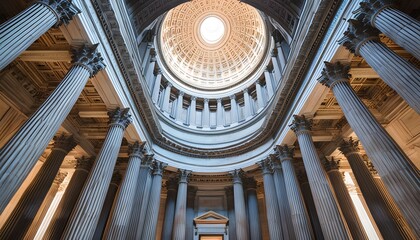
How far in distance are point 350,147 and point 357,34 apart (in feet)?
24.4

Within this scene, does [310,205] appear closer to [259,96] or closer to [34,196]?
[259,96]

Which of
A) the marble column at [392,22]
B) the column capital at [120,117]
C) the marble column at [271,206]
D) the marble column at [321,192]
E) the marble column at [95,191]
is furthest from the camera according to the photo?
the marble column at [271,206]

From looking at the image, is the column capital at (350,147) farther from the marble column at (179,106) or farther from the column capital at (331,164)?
the marble column at (179,106)

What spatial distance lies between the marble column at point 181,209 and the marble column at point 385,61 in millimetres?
12995

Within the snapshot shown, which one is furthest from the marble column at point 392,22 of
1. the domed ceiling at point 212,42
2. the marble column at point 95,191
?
the domed ceiling at point 212,42

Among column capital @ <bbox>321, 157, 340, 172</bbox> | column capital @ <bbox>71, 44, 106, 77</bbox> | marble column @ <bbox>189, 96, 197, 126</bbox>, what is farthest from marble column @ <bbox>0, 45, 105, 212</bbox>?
column capital @ <bbox>321, 157, 340, 172</bbox>

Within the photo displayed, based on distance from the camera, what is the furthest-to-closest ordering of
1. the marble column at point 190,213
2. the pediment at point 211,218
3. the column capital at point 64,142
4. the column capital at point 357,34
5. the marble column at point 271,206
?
the pediment at point 211,218
the marble column at point 190,213
the marble column at point 271,206
the column capital at point 64,142
the column capital at point 357,34

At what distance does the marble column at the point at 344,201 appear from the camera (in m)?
11.8

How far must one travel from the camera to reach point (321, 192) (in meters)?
9.44

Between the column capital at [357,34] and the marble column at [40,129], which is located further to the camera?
the column capital at [357,34]

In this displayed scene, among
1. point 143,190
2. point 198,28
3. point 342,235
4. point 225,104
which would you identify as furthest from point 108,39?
point 198,28

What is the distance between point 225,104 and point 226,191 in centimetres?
918

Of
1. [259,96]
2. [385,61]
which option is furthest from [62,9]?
[259,96]

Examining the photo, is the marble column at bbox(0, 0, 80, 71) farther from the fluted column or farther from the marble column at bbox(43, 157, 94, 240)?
the fluted column
